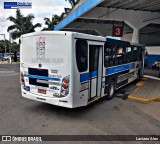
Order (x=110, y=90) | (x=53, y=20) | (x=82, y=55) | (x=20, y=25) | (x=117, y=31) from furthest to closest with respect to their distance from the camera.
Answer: (x=53, y=20) → (x=20, y=25) → (x=117, y=31) → (x=110, y=90) → (x=82, y=55)

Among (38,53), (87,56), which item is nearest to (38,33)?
(38,53)

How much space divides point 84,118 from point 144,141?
6.69 feet

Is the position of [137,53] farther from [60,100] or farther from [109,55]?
[60,100]

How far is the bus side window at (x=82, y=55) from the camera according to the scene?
5660 mm

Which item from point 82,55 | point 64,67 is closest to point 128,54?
point 82,55

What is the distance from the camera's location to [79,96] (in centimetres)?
579

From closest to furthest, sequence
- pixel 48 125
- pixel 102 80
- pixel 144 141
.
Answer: pixel 144 141
pixel 48 125
pixel 102 80

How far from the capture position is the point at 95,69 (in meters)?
6.85

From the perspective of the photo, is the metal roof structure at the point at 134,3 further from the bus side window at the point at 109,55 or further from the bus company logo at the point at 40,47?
the bus company logo at the point at 40,47

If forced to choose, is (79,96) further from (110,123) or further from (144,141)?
(144,141)

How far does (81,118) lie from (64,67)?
1785 millimetres

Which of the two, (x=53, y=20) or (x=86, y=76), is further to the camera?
(x=53, y=20)

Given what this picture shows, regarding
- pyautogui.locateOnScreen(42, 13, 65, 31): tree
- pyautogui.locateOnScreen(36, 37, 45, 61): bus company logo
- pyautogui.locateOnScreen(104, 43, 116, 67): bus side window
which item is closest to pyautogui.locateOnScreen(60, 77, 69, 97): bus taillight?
pyautogui.locateOnScreen(36, 37, 45, 61): bus company logo

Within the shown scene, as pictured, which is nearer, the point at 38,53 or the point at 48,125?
the point at 48,125
